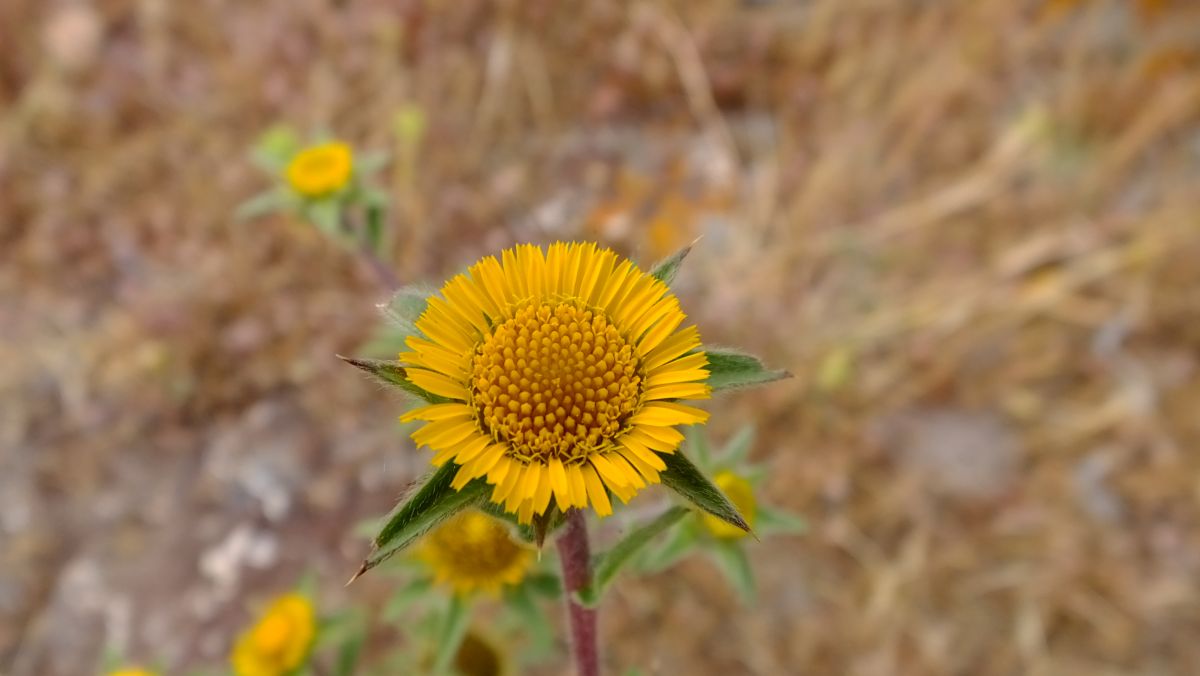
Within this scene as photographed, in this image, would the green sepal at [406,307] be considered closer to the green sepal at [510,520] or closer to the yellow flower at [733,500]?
the green sepal at [510,520]

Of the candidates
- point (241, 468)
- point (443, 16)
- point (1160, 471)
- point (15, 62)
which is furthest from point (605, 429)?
point (15, 62)

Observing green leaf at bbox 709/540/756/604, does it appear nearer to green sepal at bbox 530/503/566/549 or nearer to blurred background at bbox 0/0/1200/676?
green sepal at bbox 530/503/566/549

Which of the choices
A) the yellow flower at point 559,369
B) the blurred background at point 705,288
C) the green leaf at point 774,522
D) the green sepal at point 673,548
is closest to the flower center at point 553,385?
the yellow flower at point 559,369

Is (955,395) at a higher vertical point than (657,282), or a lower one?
higher

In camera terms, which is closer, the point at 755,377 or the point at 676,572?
the point at 755,377

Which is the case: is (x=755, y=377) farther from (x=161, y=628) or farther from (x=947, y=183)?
(x=947, y=183)
